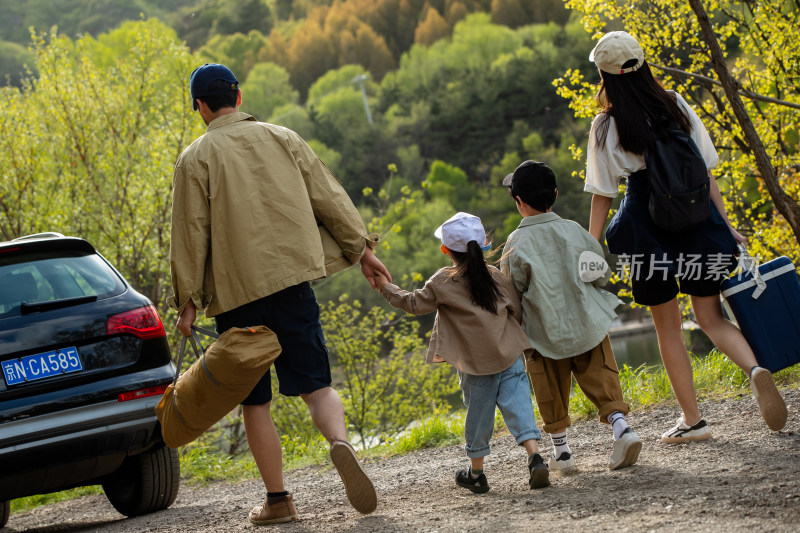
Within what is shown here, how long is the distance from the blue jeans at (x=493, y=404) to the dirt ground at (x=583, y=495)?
255 mm

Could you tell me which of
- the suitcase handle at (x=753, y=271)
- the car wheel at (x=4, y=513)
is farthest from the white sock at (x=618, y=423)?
the car wheel at (x=4, y=513)

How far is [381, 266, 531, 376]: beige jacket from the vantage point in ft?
13.7

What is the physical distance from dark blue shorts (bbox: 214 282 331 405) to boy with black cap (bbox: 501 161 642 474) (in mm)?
1063

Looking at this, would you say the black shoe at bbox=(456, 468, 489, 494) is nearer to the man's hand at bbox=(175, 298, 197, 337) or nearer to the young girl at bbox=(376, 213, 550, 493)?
the young girl at bbox=(376, 213, 550, 493)

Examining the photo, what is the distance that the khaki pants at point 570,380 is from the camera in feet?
14.1

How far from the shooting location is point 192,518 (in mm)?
4691

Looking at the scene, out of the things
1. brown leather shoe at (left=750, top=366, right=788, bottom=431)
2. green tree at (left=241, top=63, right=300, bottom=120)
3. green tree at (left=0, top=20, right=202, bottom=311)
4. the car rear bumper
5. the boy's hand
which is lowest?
brown leather shoe at (left=750, top=366, right=788, bottom=431)

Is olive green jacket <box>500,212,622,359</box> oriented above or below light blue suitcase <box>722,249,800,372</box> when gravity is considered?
above

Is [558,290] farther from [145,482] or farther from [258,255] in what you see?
[145,482]

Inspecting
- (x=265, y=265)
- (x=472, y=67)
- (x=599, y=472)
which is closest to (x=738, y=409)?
(x=599, y=472)

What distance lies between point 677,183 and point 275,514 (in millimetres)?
2343

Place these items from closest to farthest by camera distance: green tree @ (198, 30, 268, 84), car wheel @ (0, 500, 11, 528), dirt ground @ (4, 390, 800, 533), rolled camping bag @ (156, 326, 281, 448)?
dirt ground @ (4, 390, 800, 533)
rolled camping bag @ (156, 326, 281, 448)
car wheel @ (0, 500, 11, 528)
green tree @ (198, 30, 268, 84)

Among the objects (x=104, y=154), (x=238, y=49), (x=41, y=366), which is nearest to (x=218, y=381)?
(x=41, y=366)

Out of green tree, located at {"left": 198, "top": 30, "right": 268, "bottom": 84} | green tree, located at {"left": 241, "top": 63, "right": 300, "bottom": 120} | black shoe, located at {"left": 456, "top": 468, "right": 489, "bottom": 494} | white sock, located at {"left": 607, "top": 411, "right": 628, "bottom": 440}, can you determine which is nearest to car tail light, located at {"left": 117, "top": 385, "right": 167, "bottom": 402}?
black shoe, located at {"left": 456, "top": 468, "right": 489, "bottom": 494}
